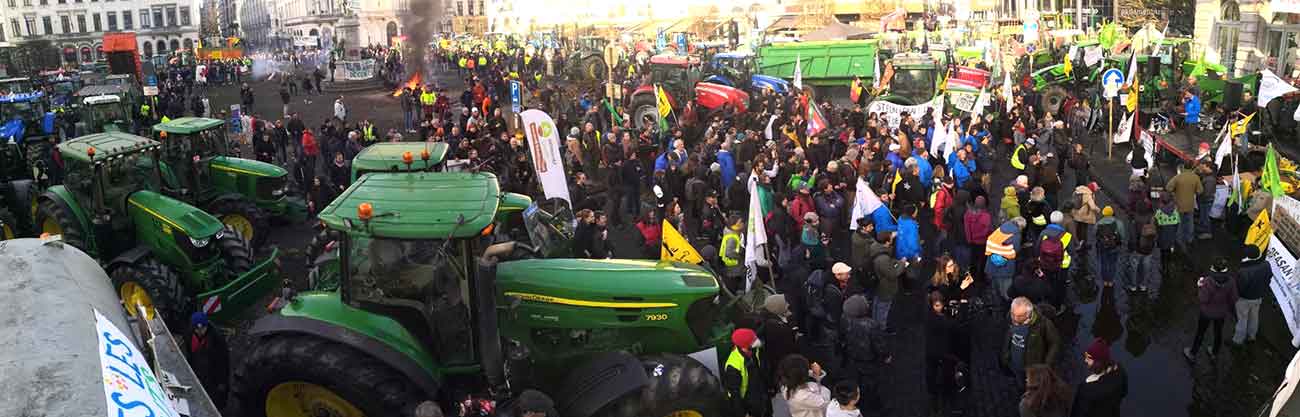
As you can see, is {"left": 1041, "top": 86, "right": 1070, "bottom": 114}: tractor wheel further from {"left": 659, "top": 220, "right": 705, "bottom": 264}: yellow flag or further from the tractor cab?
{"left": 659, "top": 220, "right": 705, "bottom": 264}: yellow flag

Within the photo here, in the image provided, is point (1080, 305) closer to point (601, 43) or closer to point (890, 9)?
point (601, 43)

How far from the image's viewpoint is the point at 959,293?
8.13m

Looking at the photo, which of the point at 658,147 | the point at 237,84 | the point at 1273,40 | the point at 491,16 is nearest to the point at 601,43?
the point at 237,84

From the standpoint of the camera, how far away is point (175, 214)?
35.1ft

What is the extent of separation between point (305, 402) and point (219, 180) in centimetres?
907

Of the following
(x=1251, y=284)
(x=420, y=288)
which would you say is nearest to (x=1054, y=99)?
(x=1251, y=284)

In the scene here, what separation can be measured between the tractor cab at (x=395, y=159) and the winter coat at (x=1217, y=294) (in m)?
8.51

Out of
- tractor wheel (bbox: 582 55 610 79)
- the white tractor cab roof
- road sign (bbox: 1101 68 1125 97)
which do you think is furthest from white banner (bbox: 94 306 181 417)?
tractor wheel (bbox: 582 55 610 79)

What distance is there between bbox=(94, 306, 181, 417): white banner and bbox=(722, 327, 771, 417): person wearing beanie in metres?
3.63

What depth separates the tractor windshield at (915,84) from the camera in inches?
912

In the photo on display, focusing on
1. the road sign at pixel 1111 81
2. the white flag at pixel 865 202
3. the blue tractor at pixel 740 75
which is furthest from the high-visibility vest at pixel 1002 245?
the blue tractor at pixel 740 75

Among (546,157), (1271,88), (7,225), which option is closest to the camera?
(7,225)

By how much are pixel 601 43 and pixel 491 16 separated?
173 feet

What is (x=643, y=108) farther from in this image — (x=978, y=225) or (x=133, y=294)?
(x=133, y=294)
